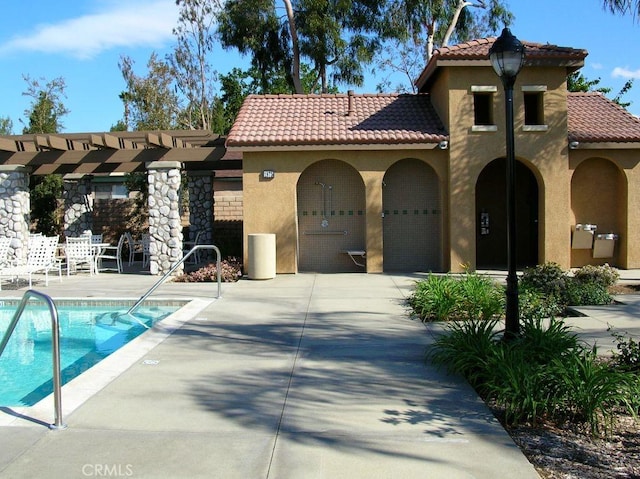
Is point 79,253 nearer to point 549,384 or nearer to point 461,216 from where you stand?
point 461,216

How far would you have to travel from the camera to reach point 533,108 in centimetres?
1727

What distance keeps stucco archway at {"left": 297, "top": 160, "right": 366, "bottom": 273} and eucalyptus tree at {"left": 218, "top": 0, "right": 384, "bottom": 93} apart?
586 inches

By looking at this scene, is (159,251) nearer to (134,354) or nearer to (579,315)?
(134,354)

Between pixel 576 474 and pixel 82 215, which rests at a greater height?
pixel 82 215

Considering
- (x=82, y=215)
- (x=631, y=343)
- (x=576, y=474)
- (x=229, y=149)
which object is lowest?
(x=576, y=474)

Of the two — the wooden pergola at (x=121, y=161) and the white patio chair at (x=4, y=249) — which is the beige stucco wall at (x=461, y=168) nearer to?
the wooden pergola at (x=121, y=161)

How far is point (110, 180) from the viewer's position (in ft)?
85.4

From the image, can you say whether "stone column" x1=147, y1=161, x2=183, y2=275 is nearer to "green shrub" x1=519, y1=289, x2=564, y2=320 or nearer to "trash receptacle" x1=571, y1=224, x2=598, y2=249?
"green shrub" x1=519, y1=289, x2=564, y2=320

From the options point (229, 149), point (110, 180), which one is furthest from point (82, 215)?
point (229, 149)

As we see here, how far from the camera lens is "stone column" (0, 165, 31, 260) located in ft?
59.0

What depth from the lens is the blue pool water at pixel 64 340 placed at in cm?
757

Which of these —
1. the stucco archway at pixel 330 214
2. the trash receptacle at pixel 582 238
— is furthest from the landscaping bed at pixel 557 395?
the trash receptacle at pixel 582 238

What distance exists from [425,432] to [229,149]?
11.8 metres

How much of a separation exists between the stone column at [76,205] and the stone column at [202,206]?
366 centimetres
